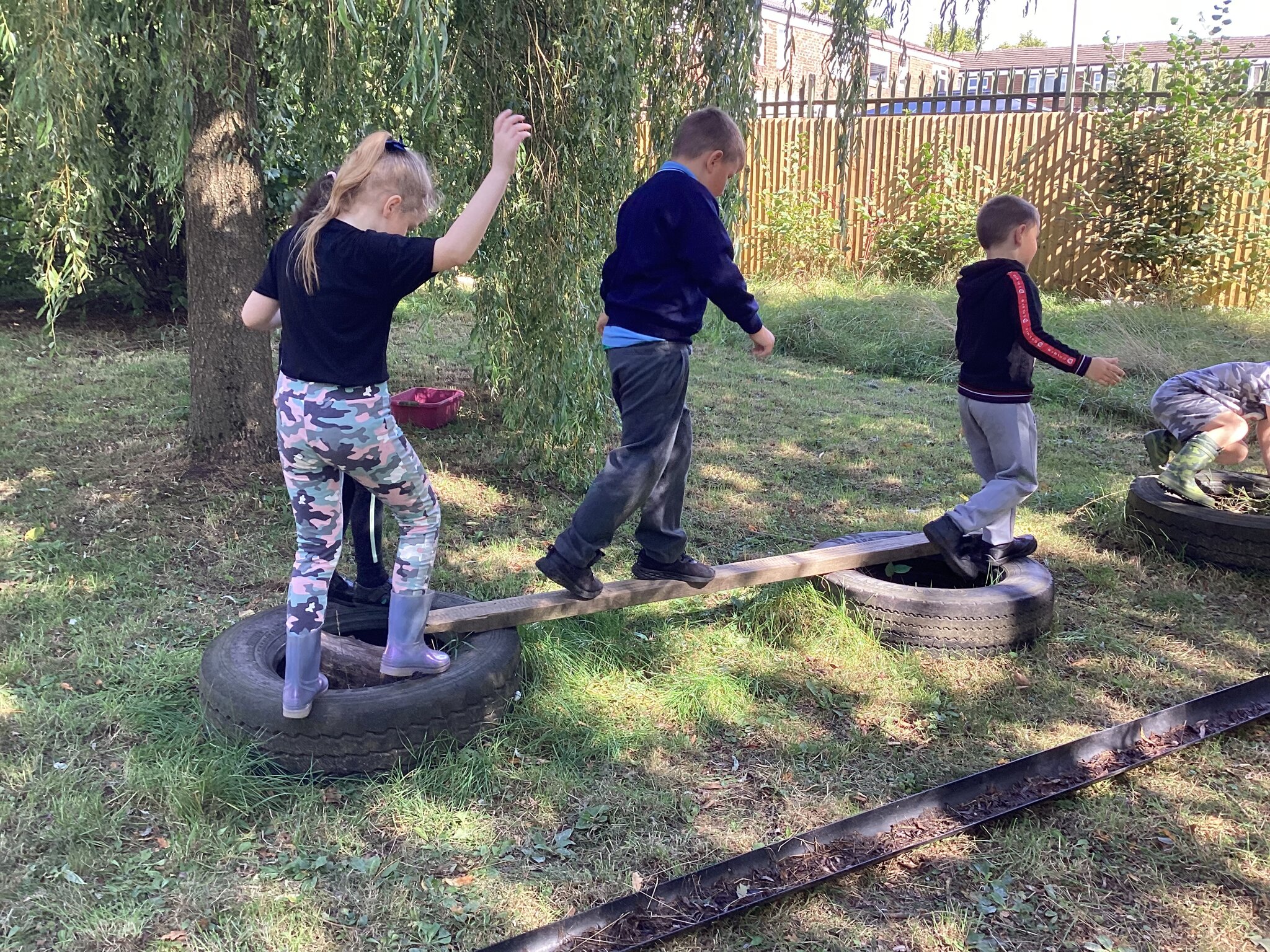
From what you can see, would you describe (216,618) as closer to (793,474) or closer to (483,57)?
(483,57)

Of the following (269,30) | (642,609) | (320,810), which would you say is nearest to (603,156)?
(269,30)

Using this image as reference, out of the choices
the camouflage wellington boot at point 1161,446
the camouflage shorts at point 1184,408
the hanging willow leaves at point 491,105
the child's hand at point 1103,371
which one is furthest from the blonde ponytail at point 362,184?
the camouflage wellington boot at point 1161,446

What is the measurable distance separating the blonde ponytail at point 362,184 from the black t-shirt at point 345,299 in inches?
0.9

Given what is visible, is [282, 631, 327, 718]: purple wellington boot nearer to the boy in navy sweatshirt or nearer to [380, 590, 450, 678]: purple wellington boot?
[380, 590, 450, 678]: purple wellington boot

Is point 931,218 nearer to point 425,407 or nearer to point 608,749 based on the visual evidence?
point 425,407

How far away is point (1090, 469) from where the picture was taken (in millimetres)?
6648

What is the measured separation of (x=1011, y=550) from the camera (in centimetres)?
445

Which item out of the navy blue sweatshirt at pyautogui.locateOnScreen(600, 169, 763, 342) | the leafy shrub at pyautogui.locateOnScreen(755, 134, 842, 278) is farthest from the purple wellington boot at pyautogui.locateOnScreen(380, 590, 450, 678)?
the leafy shrub at pyautogui.locateOnScreen(755, 134, 842, 278)

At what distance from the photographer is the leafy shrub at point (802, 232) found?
13.4 meters

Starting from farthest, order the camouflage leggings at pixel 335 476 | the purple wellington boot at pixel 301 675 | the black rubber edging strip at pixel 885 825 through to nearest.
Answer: the purple wellington boot at pixel 301 675 → the camouflage leggings at pixel 335 476 → the black rubber edging strip at pixel 885 825

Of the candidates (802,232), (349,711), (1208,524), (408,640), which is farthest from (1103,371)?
(802,232)

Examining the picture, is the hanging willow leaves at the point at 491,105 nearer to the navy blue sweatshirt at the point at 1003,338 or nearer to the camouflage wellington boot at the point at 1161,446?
the navy blue sweatshirt at the point at 1003,338

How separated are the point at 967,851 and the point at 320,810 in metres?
1.93

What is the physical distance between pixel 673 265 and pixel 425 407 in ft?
13.1
